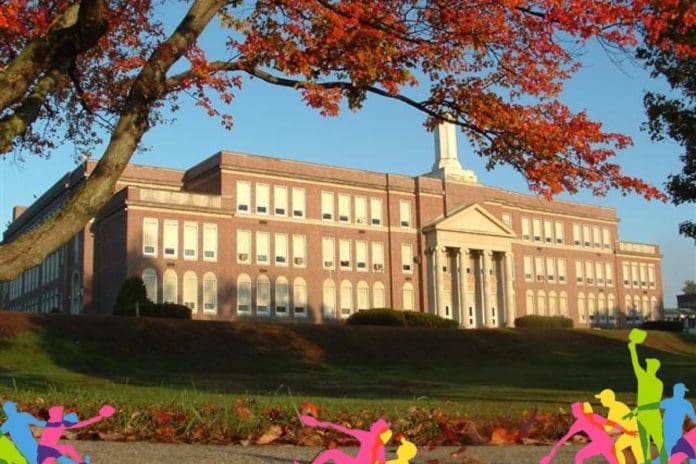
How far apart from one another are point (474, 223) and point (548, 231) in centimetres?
1429

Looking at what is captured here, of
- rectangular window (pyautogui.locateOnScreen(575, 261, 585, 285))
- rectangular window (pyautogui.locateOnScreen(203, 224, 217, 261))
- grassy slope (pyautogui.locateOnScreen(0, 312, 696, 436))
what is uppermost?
rectangular window (pyautogui.locateOnScreen(203, 224, 217, 261))

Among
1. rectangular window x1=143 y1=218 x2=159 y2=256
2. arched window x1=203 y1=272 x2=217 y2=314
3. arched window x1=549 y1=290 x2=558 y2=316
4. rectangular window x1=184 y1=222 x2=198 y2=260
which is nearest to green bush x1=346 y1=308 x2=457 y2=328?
arched window x1=203 y1=272 x2=217 y2=314

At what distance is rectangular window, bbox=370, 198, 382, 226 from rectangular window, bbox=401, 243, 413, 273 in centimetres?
315

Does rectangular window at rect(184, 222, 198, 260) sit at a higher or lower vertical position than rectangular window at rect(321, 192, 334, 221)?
lower

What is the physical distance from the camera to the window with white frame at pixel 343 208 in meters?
69.3

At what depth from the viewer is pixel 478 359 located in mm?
41031

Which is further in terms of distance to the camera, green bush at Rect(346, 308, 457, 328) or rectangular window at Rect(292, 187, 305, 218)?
rectangular window at Rect(292, 187, 305, 218)

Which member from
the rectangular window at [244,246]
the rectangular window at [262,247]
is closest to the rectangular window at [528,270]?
the rectangular window at [262,247]

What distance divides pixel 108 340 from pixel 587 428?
109 feet

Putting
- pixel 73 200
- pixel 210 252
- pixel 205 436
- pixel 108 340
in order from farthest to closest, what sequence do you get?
pixel 210 252 < pixel 108 340 < pixel 73 200 < pixel 205 436

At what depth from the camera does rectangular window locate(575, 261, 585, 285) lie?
86000mm

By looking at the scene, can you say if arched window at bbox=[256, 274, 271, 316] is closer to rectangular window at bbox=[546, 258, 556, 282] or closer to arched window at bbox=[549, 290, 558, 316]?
arched window at bbox=[549, 290, 558, 316]

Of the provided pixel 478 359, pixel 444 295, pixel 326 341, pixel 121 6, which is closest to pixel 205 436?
pixel 121 6

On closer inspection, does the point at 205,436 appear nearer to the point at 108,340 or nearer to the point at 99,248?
the point at 108,340
